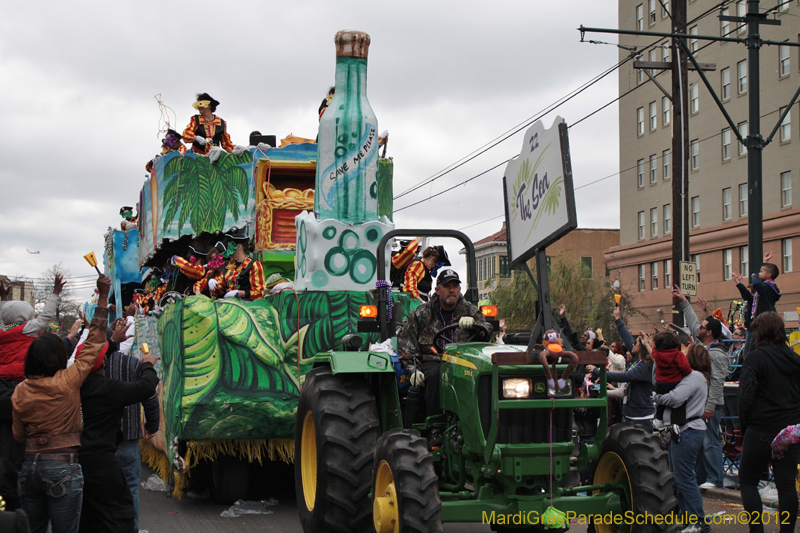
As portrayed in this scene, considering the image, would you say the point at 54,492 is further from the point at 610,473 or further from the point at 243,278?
the point at 243,278

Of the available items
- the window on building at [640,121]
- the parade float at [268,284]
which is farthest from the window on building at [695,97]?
the parade float at [268,284]

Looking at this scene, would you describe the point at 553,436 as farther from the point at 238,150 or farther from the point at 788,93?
the point at 788,93

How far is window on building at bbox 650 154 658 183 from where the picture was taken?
3662 cm

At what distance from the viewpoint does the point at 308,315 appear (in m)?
8.34

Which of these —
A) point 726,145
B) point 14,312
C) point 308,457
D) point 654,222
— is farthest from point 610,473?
point 654,222

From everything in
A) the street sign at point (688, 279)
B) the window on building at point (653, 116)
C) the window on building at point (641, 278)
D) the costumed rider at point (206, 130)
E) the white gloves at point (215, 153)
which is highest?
the window on building at point (653, 116)

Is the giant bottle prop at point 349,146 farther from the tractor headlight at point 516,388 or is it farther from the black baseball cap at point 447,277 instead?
the tractor headlight at point 516,388

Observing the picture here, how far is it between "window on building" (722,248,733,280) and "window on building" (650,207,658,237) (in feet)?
15.3

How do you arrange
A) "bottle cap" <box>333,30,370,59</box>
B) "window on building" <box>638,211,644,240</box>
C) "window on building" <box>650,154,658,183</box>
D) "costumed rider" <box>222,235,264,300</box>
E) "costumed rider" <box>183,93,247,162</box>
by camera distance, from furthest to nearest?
"window on building" <box>638,211,644,240</box> < "window on building" <box>650,154,658,183</box> < "costumed rider" <box>183,93,247,162</box> < "costumed rider" <box>222,235,264,300</box> < "bottle cap" <box>333,30,370,59</box>

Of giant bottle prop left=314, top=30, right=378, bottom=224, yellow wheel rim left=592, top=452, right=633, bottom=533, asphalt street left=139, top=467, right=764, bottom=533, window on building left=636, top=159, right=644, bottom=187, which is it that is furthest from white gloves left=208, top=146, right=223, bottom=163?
window on building left=636, top=159, right=644, bottom=187

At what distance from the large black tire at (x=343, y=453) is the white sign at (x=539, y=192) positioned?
1.58 meters

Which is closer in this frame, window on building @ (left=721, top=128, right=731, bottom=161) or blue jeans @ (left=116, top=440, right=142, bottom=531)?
blue jeans @ (left=116, top=440, right=142, bottom=531)

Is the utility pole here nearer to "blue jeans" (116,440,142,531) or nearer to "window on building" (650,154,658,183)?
"blue jeans" (116,440,142,531)

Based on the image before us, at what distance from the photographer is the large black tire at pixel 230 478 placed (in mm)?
7996
